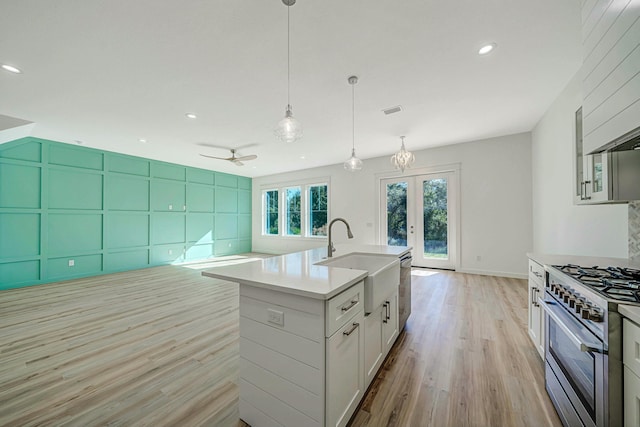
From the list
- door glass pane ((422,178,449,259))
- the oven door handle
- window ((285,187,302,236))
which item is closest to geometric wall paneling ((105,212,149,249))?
window ((285,187,302,236))

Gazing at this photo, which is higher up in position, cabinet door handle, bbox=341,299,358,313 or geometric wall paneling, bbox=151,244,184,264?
cabinet door handle, bbox=341,299,358,313

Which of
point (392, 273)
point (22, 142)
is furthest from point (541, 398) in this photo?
point (22, 142)

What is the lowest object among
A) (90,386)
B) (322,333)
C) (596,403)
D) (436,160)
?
(90,386)

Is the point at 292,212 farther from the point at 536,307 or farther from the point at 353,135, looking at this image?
the point at 536,307

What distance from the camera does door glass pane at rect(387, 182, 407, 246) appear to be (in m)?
6.04

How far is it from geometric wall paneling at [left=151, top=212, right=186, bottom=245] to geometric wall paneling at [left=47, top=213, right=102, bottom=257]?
3.73ft

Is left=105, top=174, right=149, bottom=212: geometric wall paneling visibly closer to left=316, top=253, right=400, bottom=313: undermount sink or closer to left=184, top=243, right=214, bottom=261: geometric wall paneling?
left=184, top=243, right=214, bottom=261: geometric wall paneling

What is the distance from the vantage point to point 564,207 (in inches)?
126

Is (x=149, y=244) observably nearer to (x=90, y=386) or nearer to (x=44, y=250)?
(x=44, y=250)

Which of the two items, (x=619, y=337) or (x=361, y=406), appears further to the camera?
(x=361, y=406)

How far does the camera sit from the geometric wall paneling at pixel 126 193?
18.4 feet

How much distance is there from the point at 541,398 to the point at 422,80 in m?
3.08

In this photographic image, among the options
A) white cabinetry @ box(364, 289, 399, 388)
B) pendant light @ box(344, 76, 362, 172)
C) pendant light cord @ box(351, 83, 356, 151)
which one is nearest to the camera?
white cabinetry @ box(364, 289, 399, 388)

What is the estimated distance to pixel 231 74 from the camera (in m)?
2.65
